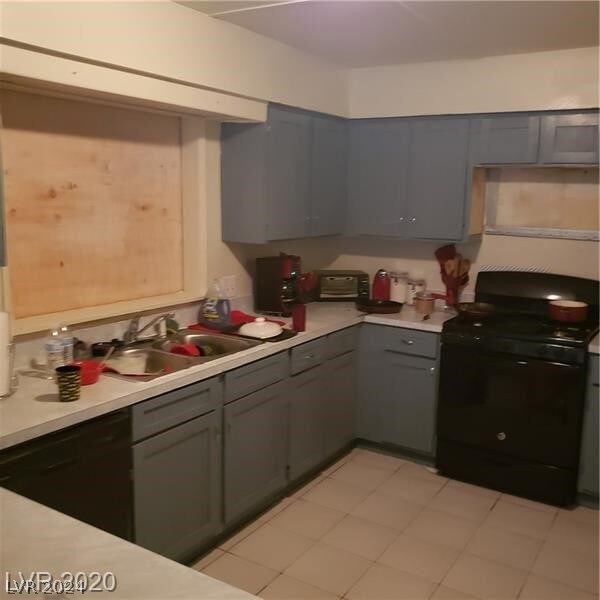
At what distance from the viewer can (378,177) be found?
169 inches

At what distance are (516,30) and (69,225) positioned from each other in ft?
7.80

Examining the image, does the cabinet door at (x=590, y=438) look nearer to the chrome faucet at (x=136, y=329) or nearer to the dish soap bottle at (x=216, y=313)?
the dish soap bottle at (x=216, y=313)

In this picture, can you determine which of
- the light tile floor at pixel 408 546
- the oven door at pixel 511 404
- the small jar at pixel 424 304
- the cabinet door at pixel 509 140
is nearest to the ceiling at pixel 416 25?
the cabinet door at pixel 509 140

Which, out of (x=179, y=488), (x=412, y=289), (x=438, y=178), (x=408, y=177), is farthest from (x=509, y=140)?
(x=179, y=488)

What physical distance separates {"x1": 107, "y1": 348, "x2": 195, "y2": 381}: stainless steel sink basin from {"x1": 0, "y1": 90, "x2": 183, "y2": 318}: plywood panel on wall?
1.03ft

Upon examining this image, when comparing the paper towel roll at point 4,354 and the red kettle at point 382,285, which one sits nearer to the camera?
the paper towel roll at point 4,354

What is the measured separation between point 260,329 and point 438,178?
1590 millimetres

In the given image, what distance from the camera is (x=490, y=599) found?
2.73 metres

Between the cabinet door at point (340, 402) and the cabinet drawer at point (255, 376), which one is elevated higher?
the cabinet drawer at point (255, 376)

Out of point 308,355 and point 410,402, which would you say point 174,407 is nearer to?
point 308,355

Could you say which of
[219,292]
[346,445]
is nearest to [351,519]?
[346,445]

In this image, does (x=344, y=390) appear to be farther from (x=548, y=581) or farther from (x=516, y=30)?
(x=516, y=30)

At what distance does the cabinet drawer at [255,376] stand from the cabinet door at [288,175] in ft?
2.55

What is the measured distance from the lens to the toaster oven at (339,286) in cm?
441
